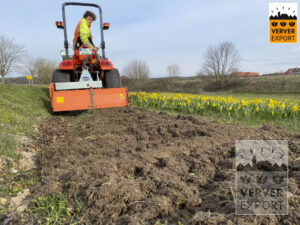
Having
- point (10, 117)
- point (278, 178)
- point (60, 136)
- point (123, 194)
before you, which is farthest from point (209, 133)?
point (10, 117)

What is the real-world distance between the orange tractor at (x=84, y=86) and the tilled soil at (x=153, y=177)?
6.88 ft

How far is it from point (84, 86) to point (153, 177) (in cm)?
404

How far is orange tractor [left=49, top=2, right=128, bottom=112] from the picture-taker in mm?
5086

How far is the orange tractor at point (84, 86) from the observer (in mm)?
5086

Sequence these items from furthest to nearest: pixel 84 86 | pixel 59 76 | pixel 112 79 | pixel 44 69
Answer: pixel 44 69, pixel 112 79, pixel 59 76, pixel 84 86

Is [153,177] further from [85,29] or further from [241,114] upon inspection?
[85,29]

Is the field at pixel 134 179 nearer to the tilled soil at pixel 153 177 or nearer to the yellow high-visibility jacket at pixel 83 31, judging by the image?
the tilled soil at pixel 153 177

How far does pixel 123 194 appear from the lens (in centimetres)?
155

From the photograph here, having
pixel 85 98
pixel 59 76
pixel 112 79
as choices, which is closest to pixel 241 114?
pixel 112 79

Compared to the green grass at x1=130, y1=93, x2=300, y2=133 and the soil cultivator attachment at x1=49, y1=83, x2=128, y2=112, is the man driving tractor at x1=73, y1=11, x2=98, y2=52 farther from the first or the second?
the green grass at x1=130, y1=93, x2=300, y2=133

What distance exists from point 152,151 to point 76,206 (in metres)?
1.10

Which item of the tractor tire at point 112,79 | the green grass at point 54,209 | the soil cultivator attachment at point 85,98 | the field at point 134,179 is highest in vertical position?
the tractor tire at point 112,79

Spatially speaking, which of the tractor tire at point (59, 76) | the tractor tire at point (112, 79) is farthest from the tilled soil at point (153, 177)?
the tractor tire at point (112, 79)

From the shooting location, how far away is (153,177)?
5.74ft
